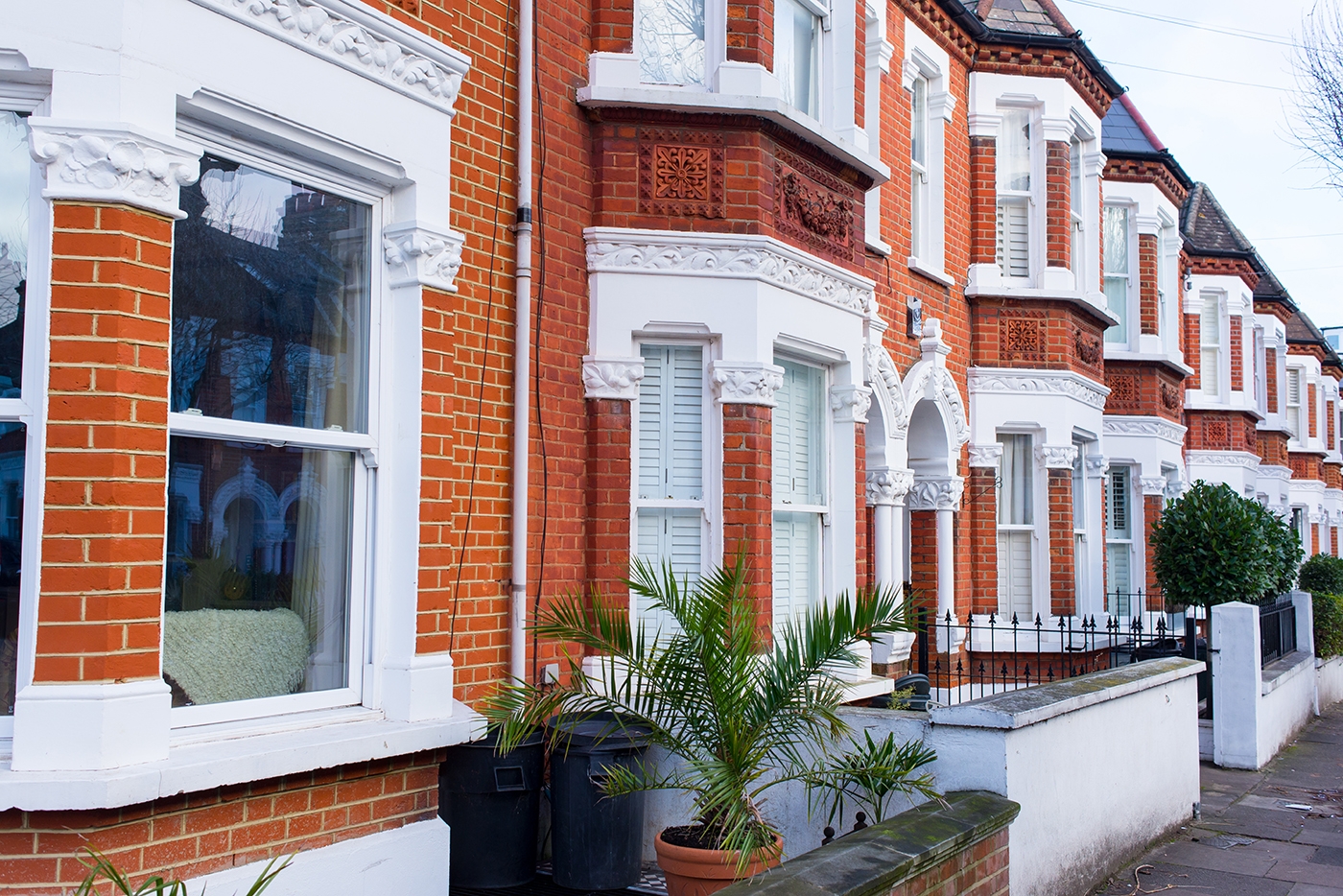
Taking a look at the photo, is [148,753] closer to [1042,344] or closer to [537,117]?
[537,117]

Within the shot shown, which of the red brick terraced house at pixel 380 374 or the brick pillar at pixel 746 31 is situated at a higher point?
the brick pillar at pixel 746 31

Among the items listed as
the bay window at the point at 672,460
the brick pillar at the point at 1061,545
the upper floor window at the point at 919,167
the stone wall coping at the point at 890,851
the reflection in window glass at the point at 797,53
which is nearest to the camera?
the stone wall coping at the point at 890,851

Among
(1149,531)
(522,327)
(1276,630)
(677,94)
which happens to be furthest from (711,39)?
(1149,531)

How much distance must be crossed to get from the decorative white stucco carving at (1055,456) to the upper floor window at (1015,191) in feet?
5.97

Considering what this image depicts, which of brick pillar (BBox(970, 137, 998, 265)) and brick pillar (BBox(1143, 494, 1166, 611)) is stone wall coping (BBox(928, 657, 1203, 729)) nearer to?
brick pillar (BBox(970, 137, 998, 265))

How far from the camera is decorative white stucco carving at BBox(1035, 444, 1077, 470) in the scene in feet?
41.8

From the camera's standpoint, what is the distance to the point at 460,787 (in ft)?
18.1

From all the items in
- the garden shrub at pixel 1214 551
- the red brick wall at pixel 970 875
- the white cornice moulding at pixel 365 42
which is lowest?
the red brick wall at pixel 970 875

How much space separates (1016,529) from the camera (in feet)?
42.3

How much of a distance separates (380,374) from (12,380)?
1.50 m

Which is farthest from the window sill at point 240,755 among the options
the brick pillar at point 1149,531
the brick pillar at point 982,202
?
the brick pillar at point 1149,531

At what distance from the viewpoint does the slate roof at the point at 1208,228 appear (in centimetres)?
2076

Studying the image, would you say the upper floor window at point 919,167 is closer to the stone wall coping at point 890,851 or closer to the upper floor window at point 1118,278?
the upper floor window at point 1118,278

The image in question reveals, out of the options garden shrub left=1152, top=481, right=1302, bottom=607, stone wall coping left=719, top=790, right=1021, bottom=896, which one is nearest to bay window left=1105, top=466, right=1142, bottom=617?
garden shrub left=1152, top=481, right=1302, bottom=607
